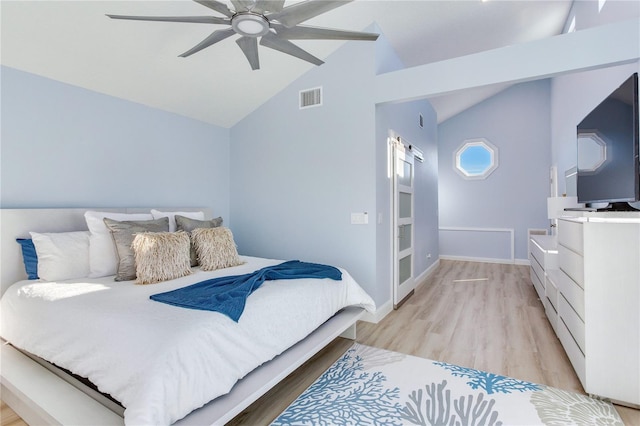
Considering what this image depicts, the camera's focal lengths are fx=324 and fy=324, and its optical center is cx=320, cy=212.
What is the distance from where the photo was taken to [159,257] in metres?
2.34

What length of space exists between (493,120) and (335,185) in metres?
5.03

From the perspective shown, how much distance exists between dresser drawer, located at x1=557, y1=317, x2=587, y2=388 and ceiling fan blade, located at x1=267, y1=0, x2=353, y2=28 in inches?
102

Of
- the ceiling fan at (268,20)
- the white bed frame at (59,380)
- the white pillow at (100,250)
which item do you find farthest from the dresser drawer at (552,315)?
the white pillow at (100,250)

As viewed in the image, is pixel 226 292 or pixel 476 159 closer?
pixel 226 292

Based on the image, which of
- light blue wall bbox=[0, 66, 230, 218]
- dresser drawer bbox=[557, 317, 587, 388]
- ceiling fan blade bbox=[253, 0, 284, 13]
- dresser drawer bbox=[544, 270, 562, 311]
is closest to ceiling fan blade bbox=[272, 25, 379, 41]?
ceiling fan blade bbox=[253, 0, 284, 13]

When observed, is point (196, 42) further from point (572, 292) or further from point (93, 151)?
point (572, 292)

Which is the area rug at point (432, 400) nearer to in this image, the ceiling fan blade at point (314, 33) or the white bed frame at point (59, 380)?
the white bed frame at point (59, 380)

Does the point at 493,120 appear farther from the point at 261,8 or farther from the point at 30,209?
the point at 30,209

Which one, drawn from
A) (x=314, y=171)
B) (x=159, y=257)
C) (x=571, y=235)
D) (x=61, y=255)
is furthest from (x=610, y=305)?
(x=61, y=255)

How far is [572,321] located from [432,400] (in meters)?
1.20

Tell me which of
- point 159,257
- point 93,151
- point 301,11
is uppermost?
point 301,11

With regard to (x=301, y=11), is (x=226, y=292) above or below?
below

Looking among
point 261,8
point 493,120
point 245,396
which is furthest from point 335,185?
point 493,120

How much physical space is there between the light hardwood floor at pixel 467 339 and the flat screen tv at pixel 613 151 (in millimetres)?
1266
